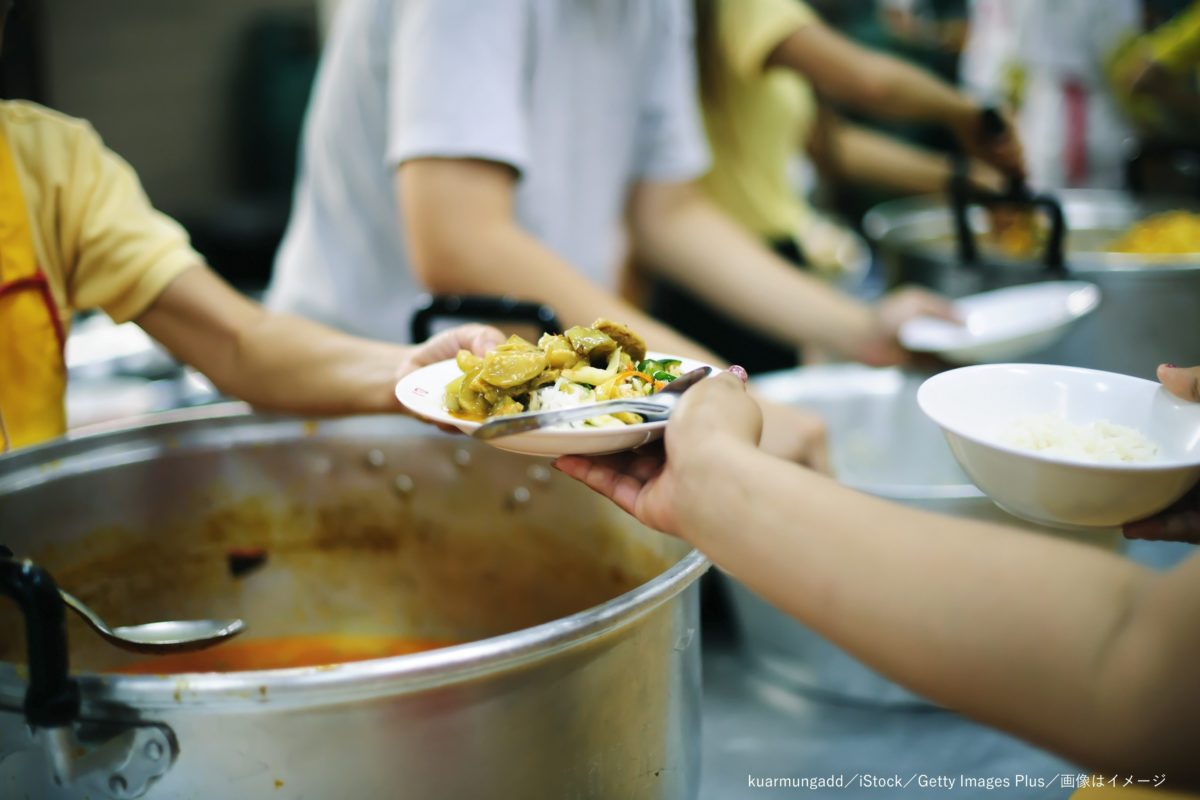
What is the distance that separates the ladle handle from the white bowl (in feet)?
2.10

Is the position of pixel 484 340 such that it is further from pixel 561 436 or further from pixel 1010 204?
pixel 1010 204

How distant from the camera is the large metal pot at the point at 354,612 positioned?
0.64 metres

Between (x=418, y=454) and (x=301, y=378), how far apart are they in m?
0.18

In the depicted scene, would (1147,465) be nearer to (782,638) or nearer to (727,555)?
(727,555)

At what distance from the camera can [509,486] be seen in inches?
46.6

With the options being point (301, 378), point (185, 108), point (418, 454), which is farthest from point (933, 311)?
point (185, 108)

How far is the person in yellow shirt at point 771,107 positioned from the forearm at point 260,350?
122cm

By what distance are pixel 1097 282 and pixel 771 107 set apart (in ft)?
2.93

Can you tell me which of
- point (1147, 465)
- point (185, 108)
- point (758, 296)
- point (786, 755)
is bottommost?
point (786, 755)

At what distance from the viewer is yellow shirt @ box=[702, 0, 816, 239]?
79.1 inches

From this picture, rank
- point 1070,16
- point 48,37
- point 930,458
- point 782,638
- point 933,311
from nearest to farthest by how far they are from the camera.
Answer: point 782,638
point 933,311
point 930,458
point 48,37
point 1070,16

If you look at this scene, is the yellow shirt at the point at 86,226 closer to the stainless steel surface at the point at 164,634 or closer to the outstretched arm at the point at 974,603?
the stainless steel surface at the point at 164,634

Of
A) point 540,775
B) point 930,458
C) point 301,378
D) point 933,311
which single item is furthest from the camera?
point 930,458

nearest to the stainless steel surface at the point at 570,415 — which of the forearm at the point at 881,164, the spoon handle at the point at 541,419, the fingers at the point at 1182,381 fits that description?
the spoon handle at the point at 541,419
